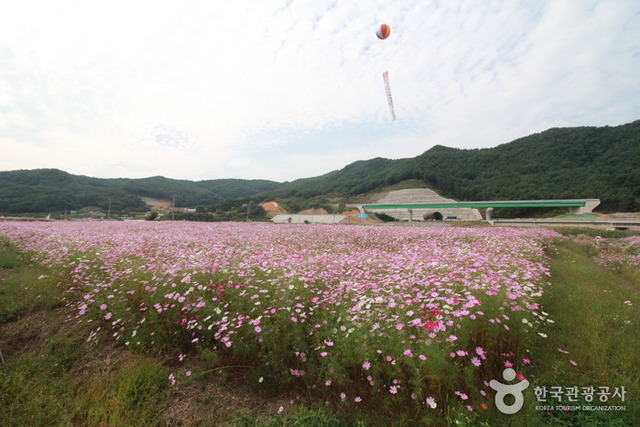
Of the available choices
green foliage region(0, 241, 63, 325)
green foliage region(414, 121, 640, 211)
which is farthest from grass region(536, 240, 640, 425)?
green foliage region(414, 121, 640, 211)

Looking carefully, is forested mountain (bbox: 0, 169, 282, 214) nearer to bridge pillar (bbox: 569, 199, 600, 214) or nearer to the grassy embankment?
the grassy embankment

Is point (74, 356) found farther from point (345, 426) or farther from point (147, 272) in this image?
point (345, 426)

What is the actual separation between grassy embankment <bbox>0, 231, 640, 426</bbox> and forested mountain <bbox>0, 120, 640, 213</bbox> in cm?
7987

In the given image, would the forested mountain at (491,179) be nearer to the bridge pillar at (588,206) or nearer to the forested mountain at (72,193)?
the forested mountain at (72,193)

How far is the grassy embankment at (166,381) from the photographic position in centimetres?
264

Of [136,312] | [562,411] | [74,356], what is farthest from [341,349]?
[74,356]

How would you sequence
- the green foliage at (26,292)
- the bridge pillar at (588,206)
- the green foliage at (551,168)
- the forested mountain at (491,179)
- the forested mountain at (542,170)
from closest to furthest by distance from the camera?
the green foliage at (26,292) → the bridge pillar at (588,206) → the forested mountain at (491,179) → the green foliage at (551,168) → the forested mountain at (542,170)

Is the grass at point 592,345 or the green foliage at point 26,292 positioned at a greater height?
the green foliage at point 26,292

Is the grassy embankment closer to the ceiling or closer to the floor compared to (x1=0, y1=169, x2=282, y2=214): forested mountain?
closer to the floor

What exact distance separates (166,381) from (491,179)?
11075 centimetres

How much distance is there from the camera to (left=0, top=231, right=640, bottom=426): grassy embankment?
104 inches

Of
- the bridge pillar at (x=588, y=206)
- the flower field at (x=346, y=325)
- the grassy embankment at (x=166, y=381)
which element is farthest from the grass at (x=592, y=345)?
the bridge pillar at (x=588, y=206)

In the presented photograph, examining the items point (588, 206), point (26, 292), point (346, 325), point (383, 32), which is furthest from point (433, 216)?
point (26, 292)

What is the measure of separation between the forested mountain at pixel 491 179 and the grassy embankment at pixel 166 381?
7987 cm
